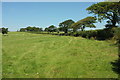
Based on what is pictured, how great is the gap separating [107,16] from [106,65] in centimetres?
2373

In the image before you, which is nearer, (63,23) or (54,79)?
(54,79)

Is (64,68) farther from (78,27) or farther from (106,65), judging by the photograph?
(78,27)

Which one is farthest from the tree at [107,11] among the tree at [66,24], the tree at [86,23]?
the tree at [66,24]

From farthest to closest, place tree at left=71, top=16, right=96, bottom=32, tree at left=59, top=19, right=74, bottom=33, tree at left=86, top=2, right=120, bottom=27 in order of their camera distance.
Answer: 1. tree at left=59, top=19, right=74, bottom=33
2. tree at left=71, top=16, right=96, bottom=32
3. tree at left=86, top=2, right=120, bottom=27

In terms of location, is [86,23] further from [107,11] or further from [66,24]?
[107,11]

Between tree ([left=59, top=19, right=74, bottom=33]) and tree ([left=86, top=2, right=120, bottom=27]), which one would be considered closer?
tree ([left=86, top=2, right=120, bottom=27])

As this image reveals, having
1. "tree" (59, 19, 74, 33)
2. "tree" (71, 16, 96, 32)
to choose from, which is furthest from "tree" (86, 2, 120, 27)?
"tree" (59, 19, 74, 33)

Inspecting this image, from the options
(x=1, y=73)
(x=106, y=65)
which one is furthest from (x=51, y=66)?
(x=106, y=65)

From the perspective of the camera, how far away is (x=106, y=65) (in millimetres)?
7684

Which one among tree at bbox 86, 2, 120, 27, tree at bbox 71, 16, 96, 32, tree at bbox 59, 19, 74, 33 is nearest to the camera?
tree at bbox 86, 2, 120, 27

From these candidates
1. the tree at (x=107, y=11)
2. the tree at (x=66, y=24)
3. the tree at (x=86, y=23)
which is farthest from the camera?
the tree at (x=66, y=24)

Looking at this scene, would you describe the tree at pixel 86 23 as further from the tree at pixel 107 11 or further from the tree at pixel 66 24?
the tree at pixel 107 11

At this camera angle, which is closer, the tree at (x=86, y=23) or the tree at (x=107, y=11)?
the tree at (x=107, y=11)

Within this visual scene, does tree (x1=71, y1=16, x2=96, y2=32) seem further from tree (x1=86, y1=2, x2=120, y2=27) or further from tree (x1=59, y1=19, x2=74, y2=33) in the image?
tree (x1=86, y1=2, x2=120, y2=27)
